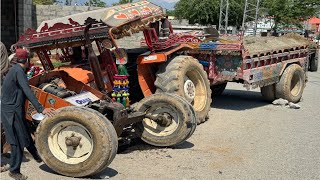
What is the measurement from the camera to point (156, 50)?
27.9 feet

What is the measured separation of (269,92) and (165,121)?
5416 millimetres

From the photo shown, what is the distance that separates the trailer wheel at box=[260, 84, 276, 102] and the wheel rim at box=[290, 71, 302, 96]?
0.68 metres

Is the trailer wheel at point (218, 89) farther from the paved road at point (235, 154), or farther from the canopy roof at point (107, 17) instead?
the canopy roof at point (107, 17)

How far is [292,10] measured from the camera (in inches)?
1735

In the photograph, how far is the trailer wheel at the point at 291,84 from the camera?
1120 centimetres

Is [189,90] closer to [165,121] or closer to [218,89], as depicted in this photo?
[165,121]

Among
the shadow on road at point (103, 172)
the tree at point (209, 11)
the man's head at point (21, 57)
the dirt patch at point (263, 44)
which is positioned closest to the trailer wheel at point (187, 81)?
the dirt patch at point (263, 44)

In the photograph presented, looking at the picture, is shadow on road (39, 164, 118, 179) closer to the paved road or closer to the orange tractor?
the paved road

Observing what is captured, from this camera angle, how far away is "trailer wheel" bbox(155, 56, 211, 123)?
8133 mm

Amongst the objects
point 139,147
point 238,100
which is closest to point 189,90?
point 139,147

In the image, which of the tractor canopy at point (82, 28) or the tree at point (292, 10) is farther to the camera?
the tree at point (292, 10)

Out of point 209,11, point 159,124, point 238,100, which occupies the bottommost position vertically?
point 238,100

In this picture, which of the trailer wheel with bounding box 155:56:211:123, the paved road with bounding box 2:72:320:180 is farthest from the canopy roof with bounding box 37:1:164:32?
the paved road with bounding box 2:72:320:180

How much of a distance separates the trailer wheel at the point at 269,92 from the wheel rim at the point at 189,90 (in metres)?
3.19
